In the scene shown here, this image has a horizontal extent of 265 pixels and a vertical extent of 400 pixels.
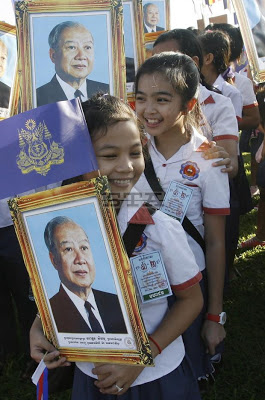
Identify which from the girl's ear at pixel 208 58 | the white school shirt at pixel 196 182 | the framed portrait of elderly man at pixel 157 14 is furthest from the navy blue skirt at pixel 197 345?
the framed portrait of elderly man at pixel 157 14

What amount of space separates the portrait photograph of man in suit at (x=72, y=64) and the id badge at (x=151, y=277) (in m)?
0.97

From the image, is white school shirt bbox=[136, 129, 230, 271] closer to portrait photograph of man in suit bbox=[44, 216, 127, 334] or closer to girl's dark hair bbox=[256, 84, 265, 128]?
portrait photograph of man in suit bbox=[44, 216, 127, 334]

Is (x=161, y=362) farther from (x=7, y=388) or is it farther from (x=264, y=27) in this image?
(x=264, y=27)

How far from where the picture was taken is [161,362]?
54.3 inches

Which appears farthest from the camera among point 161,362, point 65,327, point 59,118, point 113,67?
point 113,67

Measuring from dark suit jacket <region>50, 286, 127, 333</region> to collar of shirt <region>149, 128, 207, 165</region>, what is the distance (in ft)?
2.86

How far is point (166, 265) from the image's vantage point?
4.50 feet

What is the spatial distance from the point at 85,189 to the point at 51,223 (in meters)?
0.14

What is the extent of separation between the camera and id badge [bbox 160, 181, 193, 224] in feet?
5.90

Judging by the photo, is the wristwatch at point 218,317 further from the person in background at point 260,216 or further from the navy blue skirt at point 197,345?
the person in background at point 260,216

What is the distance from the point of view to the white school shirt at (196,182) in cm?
187

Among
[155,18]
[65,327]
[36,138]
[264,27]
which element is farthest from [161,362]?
[155,18]

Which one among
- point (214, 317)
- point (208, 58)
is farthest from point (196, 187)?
point (208, 58)

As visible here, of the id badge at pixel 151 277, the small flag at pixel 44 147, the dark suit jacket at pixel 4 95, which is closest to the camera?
the small flag at pixel 44 147
